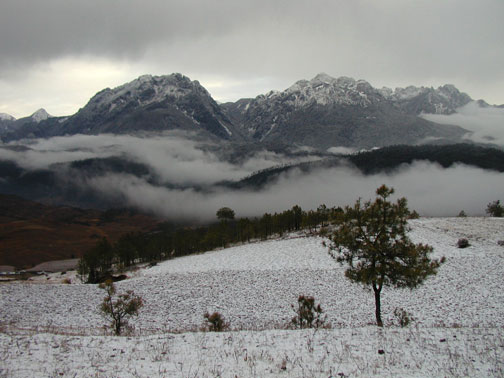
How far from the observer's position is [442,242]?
222ft

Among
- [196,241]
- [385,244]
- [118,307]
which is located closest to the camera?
[385,244]

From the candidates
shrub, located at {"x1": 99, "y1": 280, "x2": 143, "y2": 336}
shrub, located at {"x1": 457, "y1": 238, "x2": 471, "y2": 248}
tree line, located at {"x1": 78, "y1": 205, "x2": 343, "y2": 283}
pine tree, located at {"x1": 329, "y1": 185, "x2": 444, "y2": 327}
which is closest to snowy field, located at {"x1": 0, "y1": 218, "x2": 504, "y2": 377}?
shrub, located at {"x1": 457, "y1": 238, "x2": 471, "y2": 248}

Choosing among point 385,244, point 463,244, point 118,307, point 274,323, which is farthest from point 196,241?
point 385,244

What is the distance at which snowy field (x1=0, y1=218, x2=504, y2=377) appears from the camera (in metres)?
13.1

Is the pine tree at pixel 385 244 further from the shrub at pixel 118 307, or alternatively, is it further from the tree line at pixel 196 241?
the tree line at pixel 196 241

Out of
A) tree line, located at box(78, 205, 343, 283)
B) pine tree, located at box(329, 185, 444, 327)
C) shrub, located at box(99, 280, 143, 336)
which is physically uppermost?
pine tree, located at box(329, 185, 444, 327)

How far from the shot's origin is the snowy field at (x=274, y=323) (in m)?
13.1

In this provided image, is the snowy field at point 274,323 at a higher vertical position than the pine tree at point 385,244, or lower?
lower

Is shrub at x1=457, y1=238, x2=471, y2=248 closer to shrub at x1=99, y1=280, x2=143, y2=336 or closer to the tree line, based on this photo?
the tree line

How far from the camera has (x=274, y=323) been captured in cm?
3130

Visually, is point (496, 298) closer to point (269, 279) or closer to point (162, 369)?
point (269, 279)

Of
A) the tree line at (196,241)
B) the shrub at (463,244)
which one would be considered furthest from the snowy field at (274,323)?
the tree line at (196,241)

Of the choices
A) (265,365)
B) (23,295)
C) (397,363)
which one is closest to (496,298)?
(397,363)

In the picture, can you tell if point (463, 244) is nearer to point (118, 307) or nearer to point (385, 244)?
point (385, 244)
